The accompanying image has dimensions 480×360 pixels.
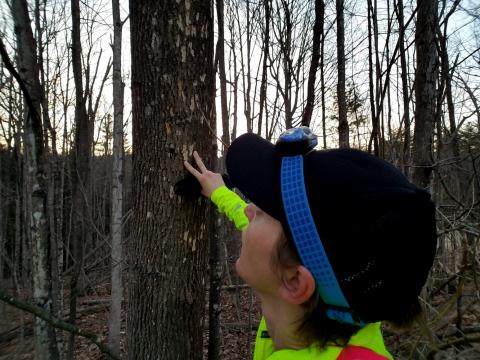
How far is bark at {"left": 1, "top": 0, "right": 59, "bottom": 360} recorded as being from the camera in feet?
9.03

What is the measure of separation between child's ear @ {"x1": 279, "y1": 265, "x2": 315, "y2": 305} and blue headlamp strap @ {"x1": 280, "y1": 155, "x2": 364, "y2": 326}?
0.8 inches

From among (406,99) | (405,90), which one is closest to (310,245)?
(406,99)

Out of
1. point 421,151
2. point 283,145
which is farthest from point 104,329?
point 283,145

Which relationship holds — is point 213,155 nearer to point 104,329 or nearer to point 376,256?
point 376,256

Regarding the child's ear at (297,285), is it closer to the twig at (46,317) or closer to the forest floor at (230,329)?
the twig at (46,317)

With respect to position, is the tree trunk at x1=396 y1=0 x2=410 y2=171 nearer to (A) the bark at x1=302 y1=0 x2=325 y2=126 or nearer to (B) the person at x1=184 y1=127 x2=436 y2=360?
(A) the bark at x1=302 y1=0 x2=325 y2=126

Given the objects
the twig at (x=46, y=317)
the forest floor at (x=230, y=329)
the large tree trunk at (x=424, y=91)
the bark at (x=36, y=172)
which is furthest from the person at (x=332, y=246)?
the large tree trunk at (x=424, y=91)

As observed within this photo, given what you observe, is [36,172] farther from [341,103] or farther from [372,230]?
[372,230]

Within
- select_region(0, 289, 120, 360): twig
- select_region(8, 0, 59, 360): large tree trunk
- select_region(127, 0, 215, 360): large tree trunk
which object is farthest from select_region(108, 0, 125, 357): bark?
select_region(127, 0, 215, 360): large tree trunk

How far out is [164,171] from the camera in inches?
63.0

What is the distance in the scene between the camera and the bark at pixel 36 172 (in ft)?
9.03

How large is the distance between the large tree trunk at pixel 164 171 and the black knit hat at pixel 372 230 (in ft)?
2.59

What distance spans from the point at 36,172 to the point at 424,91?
3699 millimetres

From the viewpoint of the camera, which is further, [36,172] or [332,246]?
[36,172]
